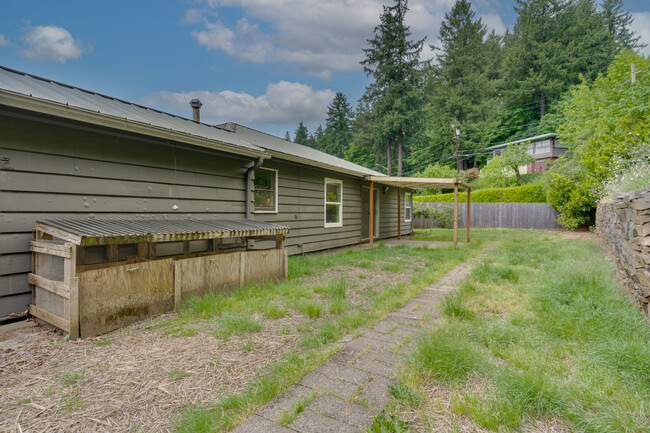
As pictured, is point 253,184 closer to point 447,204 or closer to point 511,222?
point 447,204

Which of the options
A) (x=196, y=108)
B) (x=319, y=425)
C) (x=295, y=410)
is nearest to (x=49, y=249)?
(x=295, y=410)

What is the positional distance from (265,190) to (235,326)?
157 inches

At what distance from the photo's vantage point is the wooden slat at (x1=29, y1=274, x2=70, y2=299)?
104 inches

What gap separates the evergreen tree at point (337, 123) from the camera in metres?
38.3

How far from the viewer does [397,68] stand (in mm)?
23359

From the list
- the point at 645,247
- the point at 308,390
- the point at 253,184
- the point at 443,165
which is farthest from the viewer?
the point at 443,165

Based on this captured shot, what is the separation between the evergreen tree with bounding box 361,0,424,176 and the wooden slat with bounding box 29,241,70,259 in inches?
909

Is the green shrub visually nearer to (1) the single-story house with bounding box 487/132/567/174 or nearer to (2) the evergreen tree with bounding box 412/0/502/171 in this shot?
(2) the evergreen tree with bounding box 412/0/502/171

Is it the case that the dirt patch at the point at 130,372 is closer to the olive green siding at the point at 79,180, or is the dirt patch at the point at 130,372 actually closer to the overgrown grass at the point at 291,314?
the overgrown grass at the point at 291,314

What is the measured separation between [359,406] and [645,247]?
2752 mm

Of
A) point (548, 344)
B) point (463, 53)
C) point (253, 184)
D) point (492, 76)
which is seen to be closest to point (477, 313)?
point (548, 344)

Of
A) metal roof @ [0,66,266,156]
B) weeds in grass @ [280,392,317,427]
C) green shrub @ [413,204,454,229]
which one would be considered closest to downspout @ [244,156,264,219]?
metal roof @ [0,66,266,156]

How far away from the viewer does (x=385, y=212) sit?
1229 cm

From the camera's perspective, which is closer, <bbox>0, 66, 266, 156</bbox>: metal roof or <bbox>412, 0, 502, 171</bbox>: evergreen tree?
<bbox>0, 66, 266, 156</bbox>: metal roof
